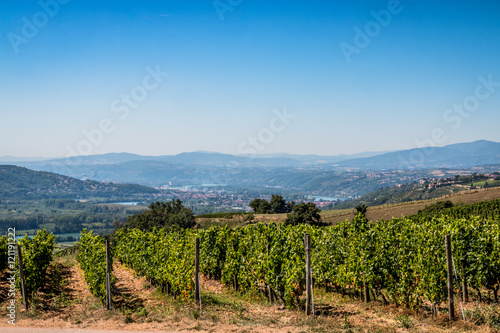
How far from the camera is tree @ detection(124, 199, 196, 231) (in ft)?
153

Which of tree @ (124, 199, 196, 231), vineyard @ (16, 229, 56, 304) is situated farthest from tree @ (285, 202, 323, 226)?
vineyard @ (16, 229, 56, 304)

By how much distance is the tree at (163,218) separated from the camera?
4675 centimetres

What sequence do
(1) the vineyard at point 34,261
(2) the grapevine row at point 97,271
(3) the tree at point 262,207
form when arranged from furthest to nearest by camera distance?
(3) the tree at point 262,207 → (2) the grapevine row at point 97,271 → (1) the vineyard at point 34,261

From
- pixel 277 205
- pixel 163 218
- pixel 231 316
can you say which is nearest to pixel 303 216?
pixel 163 218

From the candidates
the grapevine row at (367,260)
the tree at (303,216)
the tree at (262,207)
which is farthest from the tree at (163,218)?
the grapevine row at (367,260)

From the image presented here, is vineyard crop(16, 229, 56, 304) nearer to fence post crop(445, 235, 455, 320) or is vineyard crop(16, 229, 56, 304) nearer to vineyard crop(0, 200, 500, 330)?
vineyard crop(0, 200, 500, 330)

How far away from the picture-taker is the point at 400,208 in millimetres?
57062

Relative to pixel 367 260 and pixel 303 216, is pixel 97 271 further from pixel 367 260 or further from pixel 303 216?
pixel 303 216

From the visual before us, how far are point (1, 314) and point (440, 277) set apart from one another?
15501 mm

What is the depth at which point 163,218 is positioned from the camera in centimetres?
4953

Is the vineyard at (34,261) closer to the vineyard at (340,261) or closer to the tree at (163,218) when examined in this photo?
the vineyard at (340,261)

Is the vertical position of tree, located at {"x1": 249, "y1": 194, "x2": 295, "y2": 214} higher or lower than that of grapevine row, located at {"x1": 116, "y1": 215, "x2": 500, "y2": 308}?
lower

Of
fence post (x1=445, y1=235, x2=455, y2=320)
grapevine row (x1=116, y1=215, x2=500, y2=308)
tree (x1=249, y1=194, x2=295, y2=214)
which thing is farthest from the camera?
tree (x1=249, y1=194, x2=295, y2=214)

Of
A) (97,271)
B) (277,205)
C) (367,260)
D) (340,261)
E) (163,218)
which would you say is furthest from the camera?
(277,205)
